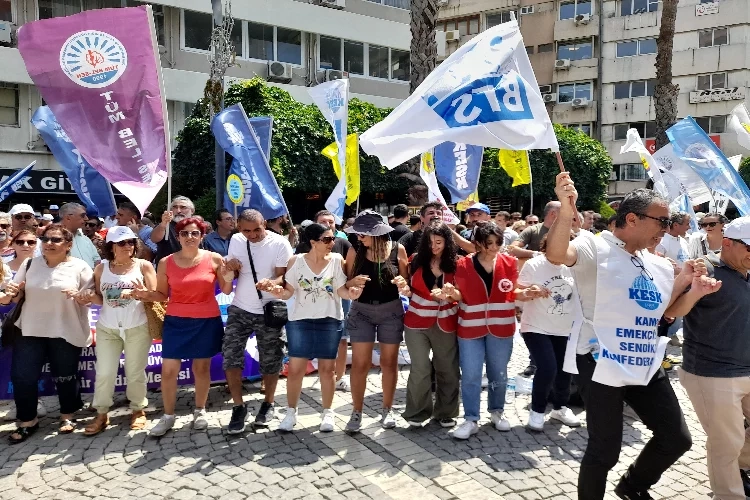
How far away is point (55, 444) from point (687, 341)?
4968 millimetres

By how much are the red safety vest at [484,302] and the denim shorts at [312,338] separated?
114 cm

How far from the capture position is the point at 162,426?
5.31 meters

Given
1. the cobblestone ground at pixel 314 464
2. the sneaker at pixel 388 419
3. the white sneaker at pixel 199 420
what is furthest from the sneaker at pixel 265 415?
the sneaker at pixel 388 419

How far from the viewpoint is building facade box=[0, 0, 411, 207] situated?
19.9 m

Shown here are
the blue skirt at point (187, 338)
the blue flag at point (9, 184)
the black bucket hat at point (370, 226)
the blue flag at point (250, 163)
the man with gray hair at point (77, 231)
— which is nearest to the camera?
the black bucket hat at point (370, 226)

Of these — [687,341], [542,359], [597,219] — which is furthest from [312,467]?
[597,219]

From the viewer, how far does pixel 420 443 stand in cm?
511

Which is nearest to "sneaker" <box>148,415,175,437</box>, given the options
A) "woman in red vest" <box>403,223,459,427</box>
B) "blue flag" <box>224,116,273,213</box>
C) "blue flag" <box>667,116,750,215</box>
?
"woman in red vest" <box>403,223,459,427</box>

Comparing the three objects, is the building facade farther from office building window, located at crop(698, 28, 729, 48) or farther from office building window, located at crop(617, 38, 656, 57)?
office building window, located at crop(698, 28, 729, 48)

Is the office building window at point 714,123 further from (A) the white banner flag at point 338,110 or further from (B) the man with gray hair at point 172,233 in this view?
(B) the man with gray hair at point 172,233

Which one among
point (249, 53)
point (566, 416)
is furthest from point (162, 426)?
point (249, 53)

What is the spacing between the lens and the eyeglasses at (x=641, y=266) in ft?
11.5

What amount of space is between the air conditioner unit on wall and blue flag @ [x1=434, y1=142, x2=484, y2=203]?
1569cm

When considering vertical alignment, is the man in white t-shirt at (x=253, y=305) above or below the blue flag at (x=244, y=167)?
below
